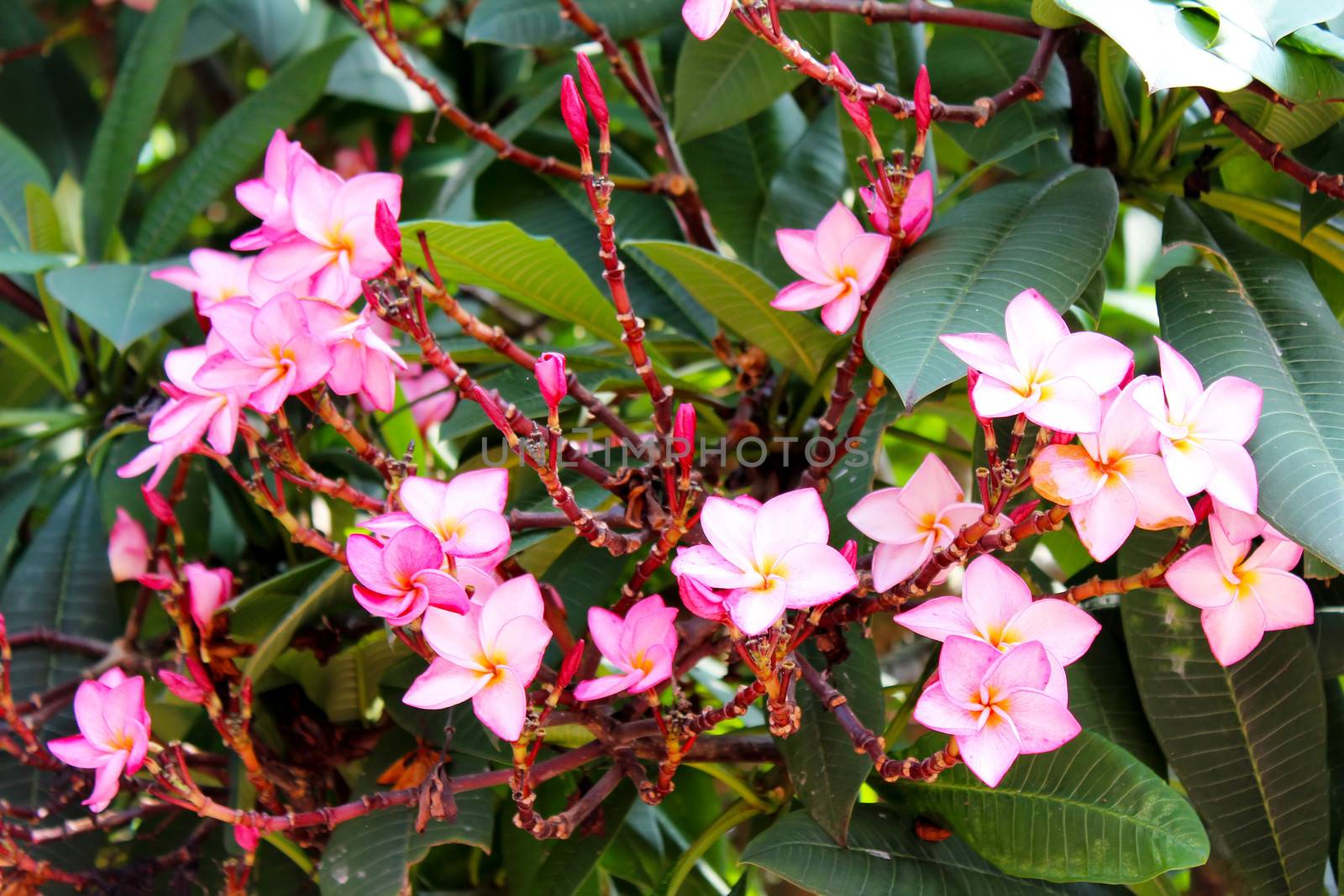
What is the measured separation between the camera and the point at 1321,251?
2.79ft

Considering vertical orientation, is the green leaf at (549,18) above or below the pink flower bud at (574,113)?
below

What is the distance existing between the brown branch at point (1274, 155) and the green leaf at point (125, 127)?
3.37 feet

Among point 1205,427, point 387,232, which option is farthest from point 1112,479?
point 387,232

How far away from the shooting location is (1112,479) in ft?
1.82

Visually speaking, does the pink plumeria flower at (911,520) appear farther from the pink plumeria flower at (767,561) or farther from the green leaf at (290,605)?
the green leaf at (290,605)

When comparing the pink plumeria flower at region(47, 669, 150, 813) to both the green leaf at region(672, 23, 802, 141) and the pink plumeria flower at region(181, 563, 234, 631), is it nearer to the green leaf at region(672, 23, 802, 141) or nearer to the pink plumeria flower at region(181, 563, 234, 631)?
the pink plumeria flower at region(181, 563, 234, 631)

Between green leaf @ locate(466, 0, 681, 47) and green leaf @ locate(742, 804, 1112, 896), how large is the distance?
28.5 inches

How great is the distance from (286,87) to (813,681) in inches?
35.2

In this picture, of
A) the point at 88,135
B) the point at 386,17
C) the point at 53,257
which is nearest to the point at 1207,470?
the point at 386,17

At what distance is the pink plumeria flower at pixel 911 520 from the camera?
63 cm

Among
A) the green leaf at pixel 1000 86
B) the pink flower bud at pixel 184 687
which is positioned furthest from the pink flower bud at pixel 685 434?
the green leaf at pixel 1000 86

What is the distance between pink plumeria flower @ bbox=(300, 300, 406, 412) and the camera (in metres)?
0.65

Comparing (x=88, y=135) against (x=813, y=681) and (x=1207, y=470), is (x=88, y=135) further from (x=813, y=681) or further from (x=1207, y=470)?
(x=1207, y=470)

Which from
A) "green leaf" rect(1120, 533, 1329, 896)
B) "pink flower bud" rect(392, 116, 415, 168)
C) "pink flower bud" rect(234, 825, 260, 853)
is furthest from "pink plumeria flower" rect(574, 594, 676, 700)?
"pink flower bud" rect(392, 116, 415, 168)
